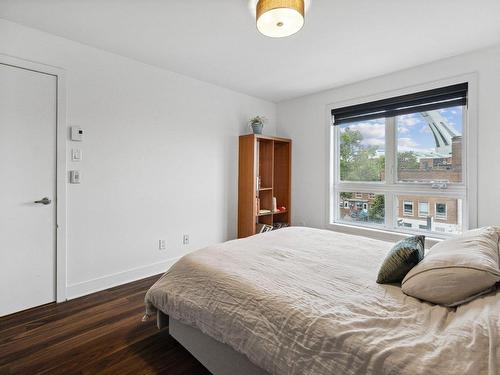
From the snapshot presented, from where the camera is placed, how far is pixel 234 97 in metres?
3.90

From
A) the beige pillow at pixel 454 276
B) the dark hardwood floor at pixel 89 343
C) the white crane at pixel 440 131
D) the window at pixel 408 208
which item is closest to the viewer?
the beige pillow at pixel 454 276

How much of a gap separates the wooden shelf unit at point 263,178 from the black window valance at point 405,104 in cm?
94

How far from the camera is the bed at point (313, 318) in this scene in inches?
34.7

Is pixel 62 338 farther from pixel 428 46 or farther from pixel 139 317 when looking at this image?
pixel 428 46

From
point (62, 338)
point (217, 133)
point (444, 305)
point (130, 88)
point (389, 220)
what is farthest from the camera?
point (217, 133)

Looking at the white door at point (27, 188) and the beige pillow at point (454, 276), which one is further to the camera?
the white door at point (27, 188)

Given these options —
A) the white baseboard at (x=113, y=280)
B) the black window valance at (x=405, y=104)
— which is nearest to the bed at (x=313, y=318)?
the white baseboard at (x=113, y=280)

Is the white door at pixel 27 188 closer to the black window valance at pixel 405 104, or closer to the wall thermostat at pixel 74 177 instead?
the wall thermostat at pixel 74 177

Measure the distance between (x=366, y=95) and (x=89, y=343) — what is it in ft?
12.5

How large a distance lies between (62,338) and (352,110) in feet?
12.5

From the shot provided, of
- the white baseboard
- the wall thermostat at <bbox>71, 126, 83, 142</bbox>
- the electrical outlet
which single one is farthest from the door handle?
the electrical outlet

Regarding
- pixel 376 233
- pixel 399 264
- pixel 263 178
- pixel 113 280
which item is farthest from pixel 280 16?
pixel 113 280

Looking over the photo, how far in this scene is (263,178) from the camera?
4172mm

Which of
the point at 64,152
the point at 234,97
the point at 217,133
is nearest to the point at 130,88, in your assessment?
the point at 64,152
